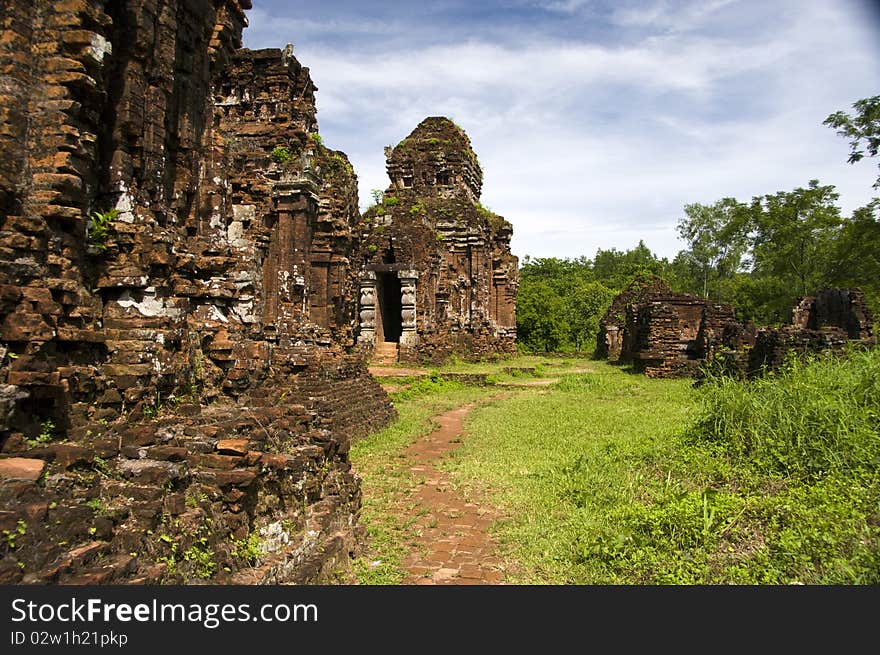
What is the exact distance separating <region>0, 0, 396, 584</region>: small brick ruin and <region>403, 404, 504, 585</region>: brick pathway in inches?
25.9

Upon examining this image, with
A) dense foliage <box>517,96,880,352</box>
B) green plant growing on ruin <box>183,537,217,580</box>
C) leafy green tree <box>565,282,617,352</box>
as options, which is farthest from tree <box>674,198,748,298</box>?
green plant growing on ruin <box>183,537,217,580</box>

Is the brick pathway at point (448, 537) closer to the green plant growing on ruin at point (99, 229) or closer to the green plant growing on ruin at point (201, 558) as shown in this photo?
the green plant growing on ruin at point (201, 558)

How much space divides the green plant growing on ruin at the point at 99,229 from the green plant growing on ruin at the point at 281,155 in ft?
24.2

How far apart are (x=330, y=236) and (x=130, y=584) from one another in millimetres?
9466

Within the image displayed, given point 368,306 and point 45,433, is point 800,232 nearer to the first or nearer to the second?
point 368,306

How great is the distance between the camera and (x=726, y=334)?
17.8m

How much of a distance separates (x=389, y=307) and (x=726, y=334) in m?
13.2

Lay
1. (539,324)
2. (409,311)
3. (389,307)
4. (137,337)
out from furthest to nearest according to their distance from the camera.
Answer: (539,324) → (389,307) → (409,311) → (137,337)

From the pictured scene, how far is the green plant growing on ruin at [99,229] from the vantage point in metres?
4.45

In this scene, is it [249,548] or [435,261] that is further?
[435,261]

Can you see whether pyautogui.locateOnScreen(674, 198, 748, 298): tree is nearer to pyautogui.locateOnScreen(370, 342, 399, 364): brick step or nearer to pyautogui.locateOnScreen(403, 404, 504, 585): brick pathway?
pyautogui.locateOnScreen(370, 342, 399, 364): brick step

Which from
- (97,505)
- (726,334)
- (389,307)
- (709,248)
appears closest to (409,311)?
(389,307)

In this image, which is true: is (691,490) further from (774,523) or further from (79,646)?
(79,646)

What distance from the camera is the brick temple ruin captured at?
37.8 ft
